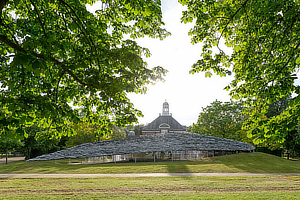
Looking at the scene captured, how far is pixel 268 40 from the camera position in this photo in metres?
7.25

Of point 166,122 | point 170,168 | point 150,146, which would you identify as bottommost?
point 170,168

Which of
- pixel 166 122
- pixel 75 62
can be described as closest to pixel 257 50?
pixel 75 62

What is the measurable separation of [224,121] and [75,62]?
3172 cm

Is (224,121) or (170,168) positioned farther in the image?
(224,121)

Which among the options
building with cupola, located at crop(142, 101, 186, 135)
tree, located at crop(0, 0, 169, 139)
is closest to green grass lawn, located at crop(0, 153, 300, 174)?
tree, located at crop(0, 0, 169, 139)

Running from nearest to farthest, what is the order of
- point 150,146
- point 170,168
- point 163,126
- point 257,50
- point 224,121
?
point 257,50 → point 170,168 → point 150,146 → point 224,121 → point 163,126

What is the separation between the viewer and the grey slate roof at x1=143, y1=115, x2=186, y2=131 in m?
56.9

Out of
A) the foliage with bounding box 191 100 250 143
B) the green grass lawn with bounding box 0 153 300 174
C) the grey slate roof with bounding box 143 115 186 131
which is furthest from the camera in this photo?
the grey slate roof with bounding box 143 115 186 131

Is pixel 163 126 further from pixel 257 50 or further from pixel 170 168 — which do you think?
pixel 257 50

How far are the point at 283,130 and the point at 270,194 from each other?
5.48m

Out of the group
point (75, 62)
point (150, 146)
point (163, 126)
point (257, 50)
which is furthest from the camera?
point (163, 126)

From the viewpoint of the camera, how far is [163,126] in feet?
184

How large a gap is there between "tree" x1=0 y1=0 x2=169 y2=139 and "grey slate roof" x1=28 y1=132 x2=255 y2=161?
61.1 ft

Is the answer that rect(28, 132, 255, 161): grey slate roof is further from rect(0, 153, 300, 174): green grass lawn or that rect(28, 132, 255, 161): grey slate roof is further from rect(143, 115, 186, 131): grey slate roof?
rect(143, 115, 186, 131): grey slate roof
